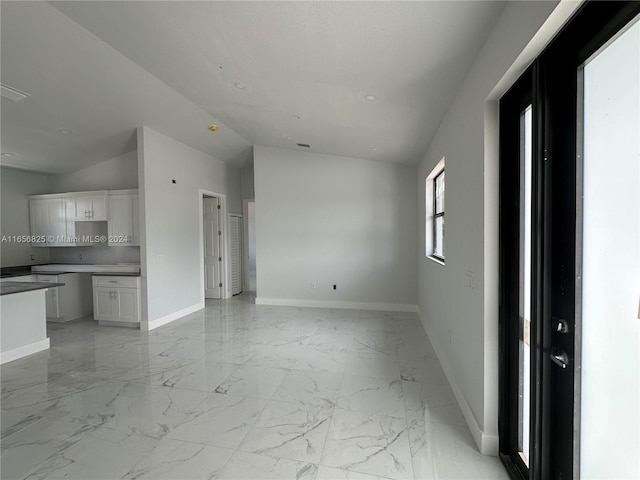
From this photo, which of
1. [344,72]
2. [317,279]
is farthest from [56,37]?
[317,279]

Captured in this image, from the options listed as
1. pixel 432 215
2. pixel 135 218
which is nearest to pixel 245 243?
pixel 135 218

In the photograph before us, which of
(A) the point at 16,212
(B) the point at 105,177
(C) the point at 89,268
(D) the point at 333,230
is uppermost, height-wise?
(B) the point at 105,177

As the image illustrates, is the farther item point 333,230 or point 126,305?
point 333,230

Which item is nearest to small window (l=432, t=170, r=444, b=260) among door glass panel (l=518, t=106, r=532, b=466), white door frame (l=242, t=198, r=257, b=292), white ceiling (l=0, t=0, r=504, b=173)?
white ceiling (l=0, t=0, r=504, b=173)

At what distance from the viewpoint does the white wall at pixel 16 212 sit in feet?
16.3

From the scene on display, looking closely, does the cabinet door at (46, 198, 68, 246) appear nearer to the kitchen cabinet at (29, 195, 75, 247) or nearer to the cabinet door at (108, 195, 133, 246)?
the kitchen cabinet at (29, 195, 75, 247)

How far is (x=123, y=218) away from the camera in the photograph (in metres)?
4.82

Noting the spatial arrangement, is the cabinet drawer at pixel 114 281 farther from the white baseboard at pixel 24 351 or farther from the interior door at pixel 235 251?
the interior door at pixel 235 251

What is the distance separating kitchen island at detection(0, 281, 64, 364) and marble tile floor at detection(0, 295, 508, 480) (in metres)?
0.16

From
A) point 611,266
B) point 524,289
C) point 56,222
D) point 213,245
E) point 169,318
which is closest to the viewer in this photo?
point 611,266

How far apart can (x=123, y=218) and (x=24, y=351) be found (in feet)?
7.33

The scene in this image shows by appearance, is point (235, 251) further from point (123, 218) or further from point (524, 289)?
point (524, 289)

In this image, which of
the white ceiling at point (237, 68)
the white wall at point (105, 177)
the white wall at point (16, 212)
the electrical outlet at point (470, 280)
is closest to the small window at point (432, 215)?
the white ceiling at point (237, 68)

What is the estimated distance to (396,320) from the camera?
461cm
